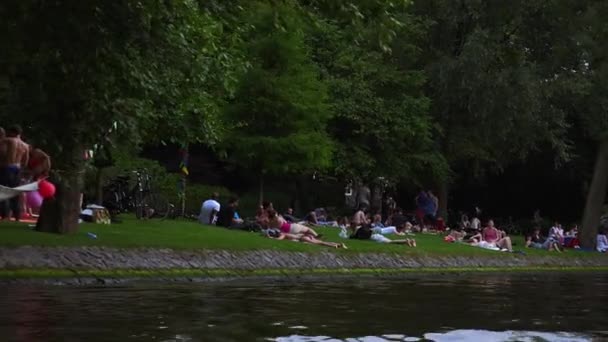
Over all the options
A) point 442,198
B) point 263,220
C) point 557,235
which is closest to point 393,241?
point 263,220

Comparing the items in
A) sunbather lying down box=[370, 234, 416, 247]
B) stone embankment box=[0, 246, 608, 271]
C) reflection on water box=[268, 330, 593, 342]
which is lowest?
reflection on water box=[268, 330, 593, 342]

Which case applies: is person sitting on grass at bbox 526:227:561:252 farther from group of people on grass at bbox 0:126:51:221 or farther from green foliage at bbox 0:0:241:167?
group of people on grass at bbox 0:126:51:221

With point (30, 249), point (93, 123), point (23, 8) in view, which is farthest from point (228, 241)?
point (23, 8)

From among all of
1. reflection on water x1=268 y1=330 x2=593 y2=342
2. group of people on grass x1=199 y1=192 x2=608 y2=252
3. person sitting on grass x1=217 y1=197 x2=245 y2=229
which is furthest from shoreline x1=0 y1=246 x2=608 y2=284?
reflection on water x1=268 y1=330 x2=593 y2=342

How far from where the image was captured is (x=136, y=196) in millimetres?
30500

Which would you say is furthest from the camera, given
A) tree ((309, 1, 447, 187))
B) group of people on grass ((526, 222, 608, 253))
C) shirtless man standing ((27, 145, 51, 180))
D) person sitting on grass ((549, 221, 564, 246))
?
tree ((309, 1, 447, 187))

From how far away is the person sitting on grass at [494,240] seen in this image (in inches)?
1410

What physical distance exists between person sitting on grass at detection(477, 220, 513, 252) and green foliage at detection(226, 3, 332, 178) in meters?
6.49

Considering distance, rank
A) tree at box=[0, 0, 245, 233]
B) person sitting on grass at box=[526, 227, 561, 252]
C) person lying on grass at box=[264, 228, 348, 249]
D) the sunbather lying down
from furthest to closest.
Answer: person sitting on grass at box=[526, 227, 561, 252], the sunbather lying down, person lying on grass at box=[264, 228, 348, 249], tree at box=[0, 0, 245, 233]

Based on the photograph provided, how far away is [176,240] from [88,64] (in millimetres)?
8134

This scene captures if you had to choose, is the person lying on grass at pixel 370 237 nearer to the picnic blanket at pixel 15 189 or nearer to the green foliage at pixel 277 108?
the green foliage at pixel 277 108

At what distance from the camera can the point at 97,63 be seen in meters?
15.6

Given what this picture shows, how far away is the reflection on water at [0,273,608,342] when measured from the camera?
11258 mm

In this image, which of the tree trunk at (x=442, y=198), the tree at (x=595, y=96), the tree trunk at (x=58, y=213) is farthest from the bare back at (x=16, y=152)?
the tree trunk at (x=442, y=198)
